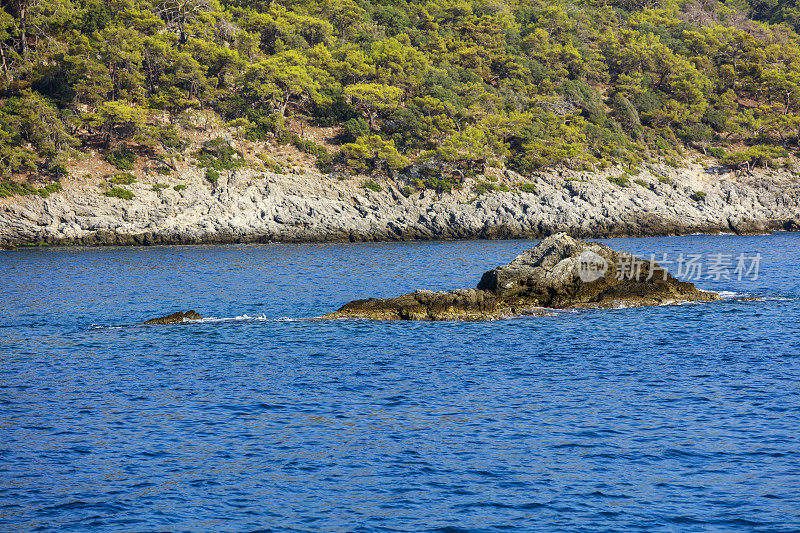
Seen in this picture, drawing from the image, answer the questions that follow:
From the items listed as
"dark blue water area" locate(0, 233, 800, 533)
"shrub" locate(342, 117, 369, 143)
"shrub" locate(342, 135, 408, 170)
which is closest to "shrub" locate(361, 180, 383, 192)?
"shrub" locate(342, 135, 408, 170)

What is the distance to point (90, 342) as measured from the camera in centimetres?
2656

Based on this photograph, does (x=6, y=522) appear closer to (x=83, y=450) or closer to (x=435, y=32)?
(x=83, y=450)

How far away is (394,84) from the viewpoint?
90.3 meters

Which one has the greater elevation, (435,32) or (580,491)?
(435,32)

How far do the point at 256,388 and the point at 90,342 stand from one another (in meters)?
9.70

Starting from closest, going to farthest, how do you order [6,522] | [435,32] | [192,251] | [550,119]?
[6,522] < [192,251] < [550,119] < [435,32]

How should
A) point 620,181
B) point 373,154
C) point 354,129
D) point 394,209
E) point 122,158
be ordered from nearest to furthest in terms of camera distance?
point 122,158
point 394,209
point 373,154
point 620,181
point 354,129

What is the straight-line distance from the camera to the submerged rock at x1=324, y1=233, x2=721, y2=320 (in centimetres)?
3091

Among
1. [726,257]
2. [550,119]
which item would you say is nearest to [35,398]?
[726,257]

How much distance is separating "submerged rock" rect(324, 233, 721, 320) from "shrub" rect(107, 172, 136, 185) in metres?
45.1

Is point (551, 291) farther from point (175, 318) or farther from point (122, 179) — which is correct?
point (122, 179)

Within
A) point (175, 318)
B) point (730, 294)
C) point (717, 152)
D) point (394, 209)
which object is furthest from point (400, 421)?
point (717, 152)

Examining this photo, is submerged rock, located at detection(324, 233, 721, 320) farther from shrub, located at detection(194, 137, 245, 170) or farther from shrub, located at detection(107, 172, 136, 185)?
shrub, located at detection(194, 137, 245, 170)

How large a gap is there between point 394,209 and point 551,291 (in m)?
43.2
